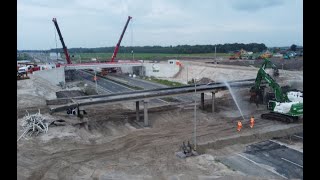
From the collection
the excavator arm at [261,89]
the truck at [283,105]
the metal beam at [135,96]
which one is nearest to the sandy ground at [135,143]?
the truck at [283,105]

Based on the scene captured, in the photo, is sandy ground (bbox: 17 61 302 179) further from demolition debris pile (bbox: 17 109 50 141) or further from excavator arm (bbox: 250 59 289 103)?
excavator arm (bbox: 250 59 289 103)

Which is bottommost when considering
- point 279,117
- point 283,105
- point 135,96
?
point 279,117

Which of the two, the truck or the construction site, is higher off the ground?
the truck

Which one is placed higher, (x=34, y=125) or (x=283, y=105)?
(x=283, y=105)

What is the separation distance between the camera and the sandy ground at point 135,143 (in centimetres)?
1878

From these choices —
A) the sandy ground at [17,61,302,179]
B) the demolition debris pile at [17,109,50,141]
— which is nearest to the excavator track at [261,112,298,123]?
the sandy ground at [17,61,302,179]

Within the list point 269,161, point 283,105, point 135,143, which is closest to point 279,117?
point 283,105

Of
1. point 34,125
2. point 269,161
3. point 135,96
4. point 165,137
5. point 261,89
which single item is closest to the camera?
point 269,161

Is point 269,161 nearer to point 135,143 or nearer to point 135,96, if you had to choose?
point 135,143

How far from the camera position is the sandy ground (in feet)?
61.6

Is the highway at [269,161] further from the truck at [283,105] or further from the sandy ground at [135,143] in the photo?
the truck at [283,105]

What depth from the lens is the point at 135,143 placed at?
24000 millimetres
